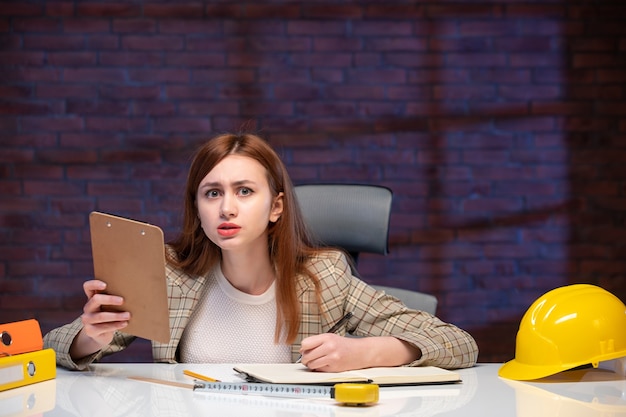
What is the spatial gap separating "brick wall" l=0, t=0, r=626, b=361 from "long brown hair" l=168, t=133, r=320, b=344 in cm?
197

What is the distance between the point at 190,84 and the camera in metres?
4.02

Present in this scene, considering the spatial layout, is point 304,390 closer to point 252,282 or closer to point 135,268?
point 135,268

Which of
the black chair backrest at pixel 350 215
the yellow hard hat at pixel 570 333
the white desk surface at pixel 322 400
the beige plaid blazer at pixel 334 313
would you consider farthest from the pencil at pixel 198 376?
the black chair backrest at pixel 350 215

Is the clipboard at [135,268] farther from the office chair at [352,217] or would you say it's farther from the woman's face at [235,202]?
the office chair at [352,217]

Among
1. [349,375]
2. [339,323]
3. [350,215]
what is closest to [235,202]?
[339,323]

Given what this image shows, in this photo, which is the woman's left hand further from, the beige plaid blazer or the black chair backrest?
the black chair backrest

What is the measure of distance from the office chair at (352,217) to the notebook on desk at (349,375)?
0.86 meters

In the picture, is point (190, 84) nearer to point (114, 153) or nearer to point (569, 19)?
point (114, 153)

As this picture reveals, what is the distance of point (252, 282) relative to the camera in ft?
6.72

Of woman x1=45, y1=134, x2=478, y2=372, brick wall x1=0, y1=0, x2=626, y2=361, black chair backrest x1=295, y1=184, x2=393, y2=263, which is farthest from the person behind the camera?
brick wall x1=0, y1=0, x2=626, y2=361

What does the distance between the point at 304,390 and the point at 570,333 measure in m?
0.54

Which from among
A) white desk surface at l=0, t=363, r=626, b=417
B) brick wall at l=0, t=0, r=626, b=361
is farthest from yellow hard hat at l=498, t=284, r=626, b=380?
brick wall at l=0, t=0, r=626, b=361

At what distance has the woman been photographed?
188 centimetres

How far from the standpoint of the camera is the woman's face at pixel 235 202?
6.00ft
